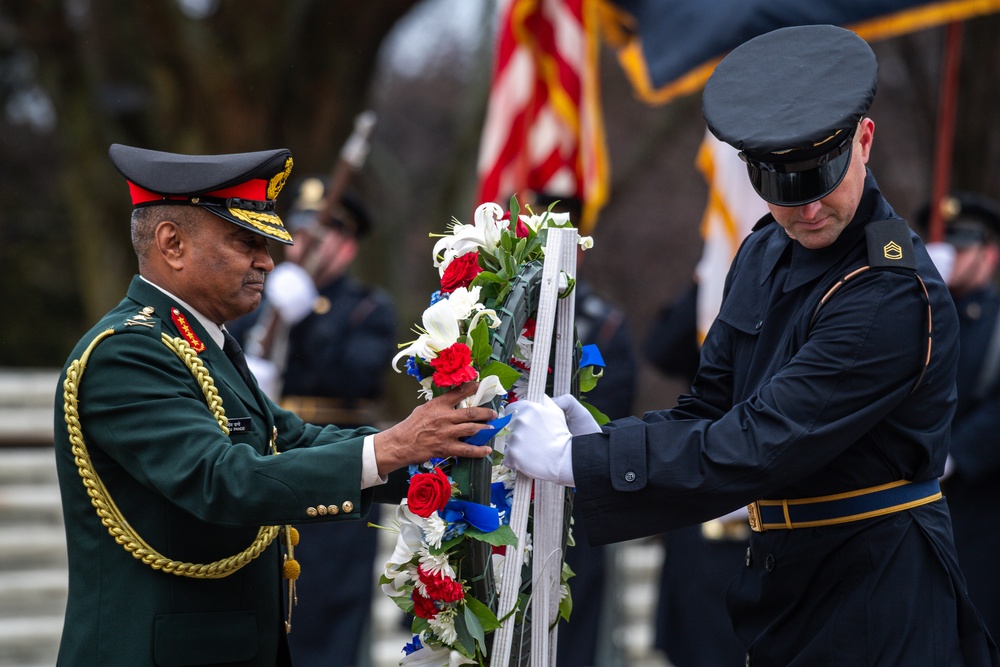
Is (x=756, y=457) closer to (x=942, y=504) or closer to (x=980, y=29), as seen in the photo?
(x=942, y=504)

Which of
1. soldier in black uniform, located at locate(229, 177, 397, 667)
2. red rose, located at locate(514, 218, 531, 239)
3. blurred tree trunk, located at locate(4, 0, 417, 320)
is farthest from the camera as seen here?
blurred tree trunk, located at locate(4, 0, 417, 320)

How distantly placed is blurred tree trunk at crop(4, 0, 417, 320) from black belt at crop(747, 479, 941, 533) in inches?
306

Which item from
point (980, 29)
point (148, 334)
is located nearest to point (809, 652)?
point (148, 334)

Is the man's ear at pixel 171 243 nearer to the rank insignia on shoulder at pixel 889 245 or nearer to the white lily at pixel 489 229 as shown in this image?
the white lily at pixel 489 229

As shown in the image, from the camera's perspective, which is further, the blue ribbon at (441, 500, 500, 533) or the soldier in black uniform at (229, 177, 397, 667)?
the soldier in black uniform at (229, 177, 397, 667)

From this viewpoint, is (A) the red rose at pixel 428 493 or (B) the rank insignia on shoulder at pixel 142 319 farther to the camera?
(B) the rank insignia on shoulder at pixel 142 319

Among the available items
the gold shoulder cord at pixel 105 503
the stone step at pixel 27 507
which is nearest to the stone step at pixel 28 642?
the stone step at pixel 27 507

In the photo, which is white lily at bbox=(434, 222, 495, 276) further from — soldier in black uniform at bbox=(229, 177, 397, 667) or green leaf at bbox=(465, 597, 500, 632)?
soldier in black uniform at bbox=(229, 177, 397, 667)

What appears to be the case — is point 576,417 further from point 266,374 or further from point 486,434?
point 266,374

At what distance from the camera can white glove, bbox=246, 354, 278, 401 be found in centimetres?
680

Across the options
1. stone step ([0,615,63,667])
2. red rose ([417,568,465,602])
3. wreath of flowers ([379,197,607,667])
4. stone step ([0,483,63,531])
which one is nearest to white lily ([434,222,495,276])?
wreath of flowers ([379,197,607,667])

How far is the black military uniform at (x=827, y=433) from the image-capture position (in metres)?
3.07

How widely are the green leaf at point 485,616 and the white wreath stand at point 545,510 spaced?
59mm

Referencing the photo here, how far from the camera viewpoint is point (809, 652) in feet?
10.5
